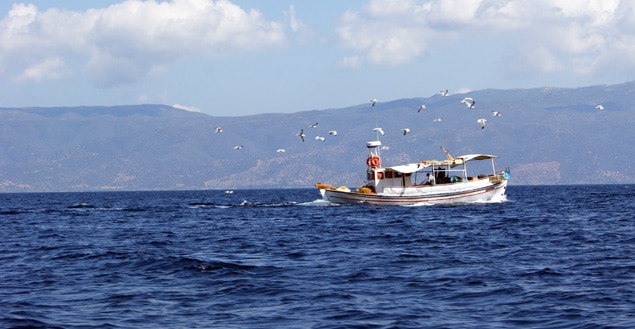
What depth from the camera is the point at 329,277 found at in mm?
34156

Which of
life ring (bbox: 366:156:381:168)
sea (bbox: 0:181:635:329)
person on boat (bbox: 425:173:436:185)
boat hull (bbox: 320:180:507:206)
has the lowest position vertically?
sea (bbox: 0:181:635:329)

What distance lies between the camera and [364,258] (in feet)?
131

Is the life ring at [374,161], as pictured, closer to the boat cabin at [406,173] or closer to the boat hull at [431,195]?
the boat cabin at [406,173]

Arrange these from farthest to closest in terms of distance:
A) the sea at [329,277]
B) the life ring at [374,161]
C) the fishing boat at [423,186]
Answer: the life ring at [374,161]
the fishing boat at [423,186]
the sea at [329,277]

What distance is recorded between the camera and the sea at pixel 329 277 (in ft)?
87.9

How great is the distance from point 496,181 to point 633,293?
58.3 metres

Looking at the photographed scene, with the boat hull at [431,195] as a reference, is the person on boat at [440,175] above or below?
above

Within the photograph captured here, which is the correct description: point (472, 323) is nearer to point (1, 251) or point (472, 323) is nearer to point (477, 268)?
point (477, 268)

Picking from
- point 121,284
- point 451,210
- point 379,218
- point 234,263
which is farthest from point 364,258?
point 451,210

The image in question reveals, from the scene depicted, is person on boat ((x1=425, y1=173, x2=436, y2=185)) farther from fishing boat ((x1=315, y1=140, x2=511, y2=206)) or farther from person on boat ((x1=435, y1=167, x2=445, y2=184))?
person on boat ((x1=435, y1=167, x2=445, y2=184))

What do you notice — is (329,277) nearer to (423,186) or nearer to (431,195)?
(431,195)

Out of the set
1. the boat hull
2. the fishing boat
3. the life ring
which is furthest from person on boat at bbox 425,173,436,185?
the life ring

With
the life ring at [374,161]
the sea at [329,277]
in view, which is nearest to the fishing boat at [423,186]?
the life ring at [374,161]

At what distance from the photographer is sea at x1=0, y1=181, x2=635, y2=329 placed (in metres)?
26.8
